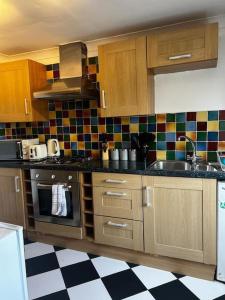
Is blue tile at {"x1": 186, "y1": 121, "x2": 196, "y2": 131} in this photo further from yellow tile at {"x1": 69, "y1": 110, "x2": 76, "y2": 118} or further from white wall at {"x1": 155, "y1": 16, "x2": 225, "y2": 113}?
yellow tile at {"x1": 69, "y1": 110, "x2": 76, "y2": 118}

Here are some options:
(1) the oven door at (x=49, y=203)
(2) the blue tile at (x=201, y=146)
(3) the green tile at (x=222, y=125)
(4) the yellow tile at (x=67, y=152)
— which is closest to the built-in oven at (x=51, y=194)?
(1) the oven door at (x=49, y=203)

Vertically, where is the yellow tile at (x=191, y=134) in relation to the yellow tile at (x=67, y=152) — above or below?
above

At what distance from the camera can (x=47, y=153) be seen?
9.48 feet

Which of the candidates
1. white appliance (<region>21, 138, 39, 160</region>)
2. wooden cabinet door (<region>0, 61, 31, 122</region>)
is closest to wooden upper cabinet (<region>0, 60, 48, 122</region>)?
wooden cabinet door (<region>0, 61, 31, 122</region>)

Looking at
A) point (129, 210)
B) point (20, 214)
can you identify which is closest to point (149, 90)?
point (129, 210)

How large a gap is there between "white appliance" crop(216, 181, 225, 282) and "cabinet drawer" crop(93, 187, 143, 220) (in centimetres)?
60

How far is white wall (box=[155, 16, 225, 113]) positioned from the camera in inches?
86.6

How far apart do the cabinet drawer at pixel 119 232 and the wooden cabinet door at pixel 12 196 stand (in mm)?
884

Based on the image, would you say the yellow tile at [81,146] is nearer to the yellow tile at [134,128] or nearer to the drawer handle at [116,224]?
the yellow tile at [134,128]

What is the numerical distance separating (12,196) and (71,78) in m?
1.39

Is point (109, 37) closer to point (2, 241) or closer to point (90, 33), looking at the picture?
point (90, 33)

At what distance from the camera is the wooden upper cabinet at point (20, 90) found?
8.68 feet

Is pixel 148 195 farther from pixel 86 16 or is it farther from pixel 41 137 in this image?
pixel 41 137

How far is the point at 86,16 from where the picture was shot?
2.03m
